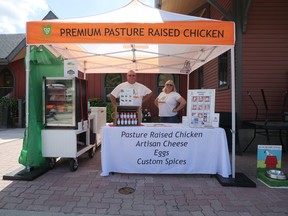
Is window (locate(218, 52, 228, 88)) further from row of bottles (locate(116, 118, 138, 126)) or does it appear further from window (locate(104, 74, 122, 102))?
window (locate(104, 74, 122, 102))

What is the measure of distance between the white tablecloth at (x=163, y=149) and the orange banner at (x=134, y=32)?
145 cm

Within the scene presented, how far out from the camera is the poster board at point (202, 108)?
4.46 metres

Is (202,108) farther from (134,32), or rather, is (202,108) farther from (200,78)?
(200,78)

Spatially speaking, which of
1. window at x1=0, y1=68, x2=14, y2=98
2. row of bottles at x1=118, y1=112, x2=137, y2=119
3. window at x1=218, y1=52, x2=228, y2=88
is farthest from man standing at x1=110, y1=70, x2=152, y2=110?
window at x1=0, y1=68, x2=14, y2=98

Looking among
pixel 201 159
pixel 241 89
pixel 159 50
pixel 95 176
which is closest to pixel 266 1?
pixel 241 89

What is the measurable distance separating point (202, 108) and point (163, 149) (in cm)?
99

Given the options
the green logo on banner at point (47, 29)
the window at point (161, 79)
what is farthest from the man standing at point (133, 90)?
the window at point (161, 79)

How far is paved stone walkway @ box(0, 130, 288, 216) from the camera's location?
3.13 metres

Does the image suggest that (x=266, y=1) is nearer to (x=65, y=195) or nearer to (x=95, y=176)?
(x=95, y=176)

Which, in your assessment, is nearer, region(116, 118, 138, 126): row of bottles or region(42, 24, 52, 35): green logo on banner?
region(42, 24, 52, 35): green logo on banner

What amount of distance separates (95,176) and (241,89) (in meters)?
4.27

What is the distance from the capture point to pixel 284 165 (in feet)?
17.2

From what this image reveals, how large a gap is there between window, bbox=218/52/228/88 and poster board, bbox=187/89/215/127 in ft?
10.8

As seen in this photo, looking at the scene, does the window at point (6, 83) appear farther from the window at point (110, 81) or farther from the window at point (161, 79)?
the window at point (161, 79)
